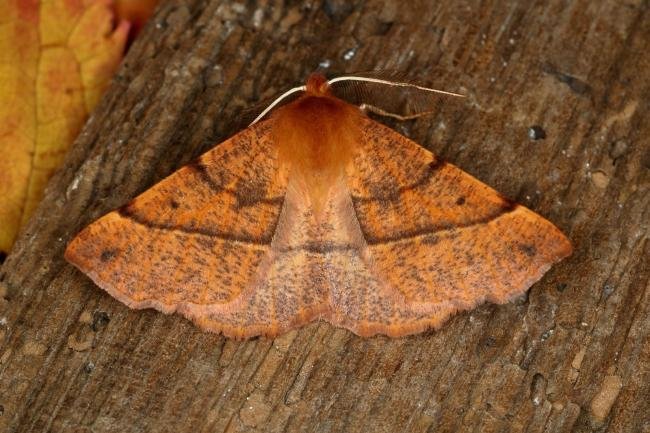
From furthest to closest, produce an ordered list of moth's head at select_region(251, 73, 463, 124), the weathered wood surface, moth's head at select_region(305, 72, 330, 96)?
moth's head at select_region(251, 73, 463, 124)
moth's head at select_region(305, 72, 330, 96)
the weathered wood surface

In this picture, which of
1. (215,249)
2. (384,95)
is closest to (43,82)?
(215,249)

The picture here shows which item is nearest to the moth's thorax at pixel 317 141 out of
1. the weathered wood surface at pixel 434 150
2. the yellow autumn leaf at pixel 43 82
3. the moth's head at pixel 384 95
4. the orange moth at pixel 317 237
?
the orange moth at pixel 317 237

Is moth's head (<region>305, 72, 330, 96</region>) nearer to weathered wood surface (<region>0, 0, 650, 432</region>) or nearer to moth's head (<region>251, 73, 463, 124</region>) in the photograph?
moth's head (<region>251, 73, 463, 124</region>)

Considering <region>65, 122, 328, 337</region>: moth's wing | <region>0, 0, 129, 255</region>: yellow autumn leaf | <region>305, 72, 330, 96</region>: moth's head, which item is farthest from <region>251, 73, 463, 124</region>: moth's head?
<region>0, 0, 129, 255</region>: yellow autumn leaf

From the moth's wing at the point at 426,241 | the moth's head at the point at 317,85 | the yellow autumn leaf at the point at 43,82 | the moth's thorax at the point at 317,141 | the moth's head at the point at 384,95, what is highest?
the yellow autumn leaf at the point at 43,82

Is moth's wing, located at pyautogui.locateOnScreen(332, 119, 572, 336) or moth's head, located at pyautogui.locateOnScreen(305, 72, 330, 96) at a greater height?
moth's head, located at pyautogui.locateOnScreen(305, 72, 330, 96)

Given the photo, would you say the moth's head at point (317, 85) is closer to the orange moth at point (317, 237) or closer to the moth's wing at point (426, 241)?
the orange moth at point (317, 237)

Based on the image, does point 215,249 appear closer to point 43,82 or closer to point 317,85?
point 317,85
